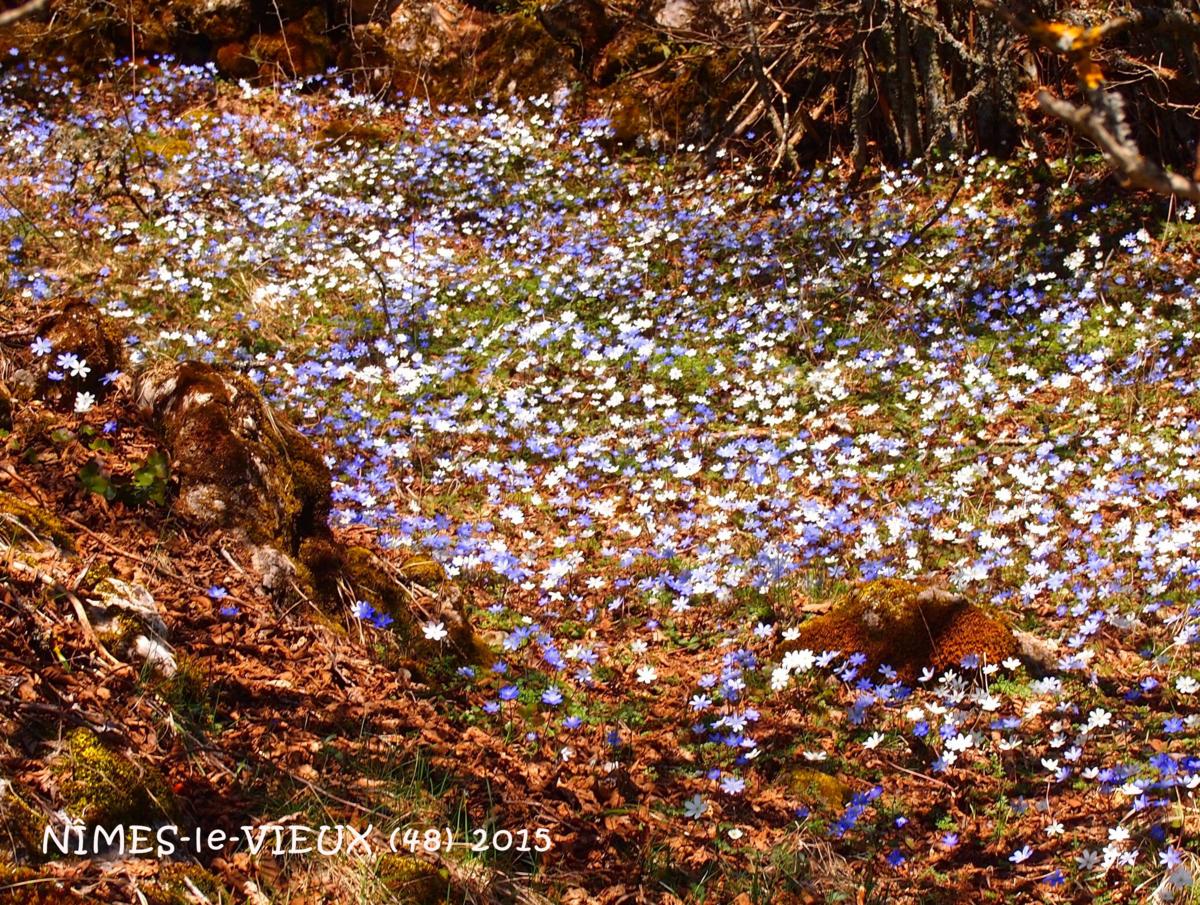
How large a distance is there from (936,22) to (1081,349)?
12.1ft

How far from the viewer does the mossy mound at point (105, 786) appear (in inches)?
91.8

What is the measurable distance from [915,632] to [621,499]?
2.27m

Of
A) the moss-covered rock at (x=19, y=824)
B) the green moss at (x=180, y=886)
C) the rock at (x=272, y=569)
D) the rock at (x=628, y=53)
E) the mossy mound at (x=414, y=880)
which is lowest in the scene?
the mossy mound at (x=414, y=880)

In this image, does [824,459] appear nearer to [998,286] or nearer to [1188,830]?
[998,286]

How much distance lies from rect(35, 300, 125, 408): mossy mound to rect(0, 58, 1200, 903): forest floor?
5 centimetres

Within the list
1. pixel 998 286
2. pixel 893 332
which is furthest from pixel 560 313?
pixel 998 286

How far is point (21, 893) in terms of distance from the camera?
6.56 ft

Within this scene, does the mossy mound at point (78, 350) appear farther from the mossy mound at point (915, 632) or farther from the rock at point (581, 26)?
the rock at point (581, 26)

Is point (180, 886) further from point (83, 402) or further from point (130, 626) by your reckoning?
point (83, 402)

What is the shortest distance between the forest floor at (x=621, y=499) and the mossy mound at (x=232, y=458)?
12 centimetres

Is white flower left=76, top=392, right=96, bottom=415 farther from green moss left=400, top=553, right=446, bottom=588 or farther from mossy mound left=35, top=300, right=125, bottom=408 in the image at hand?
green moss left=400, top=553, right=446, bottom=588

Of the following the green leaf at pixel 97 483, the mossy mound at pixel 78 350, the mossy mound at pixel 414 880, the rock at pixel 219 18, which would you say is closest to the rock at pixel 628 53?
the rock at pixel 219 18

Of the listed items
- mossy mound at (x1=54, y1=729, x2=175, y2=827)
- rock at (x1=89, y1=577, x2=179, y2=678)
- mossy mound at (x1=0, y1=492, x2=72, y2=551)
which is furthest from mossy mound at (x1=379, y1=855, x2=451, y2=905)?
mossy mound at (x1=0, y1=492, x2=72, y2=551)

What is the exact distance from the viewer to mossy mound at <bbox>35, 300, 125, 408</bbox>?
406 centimetres
